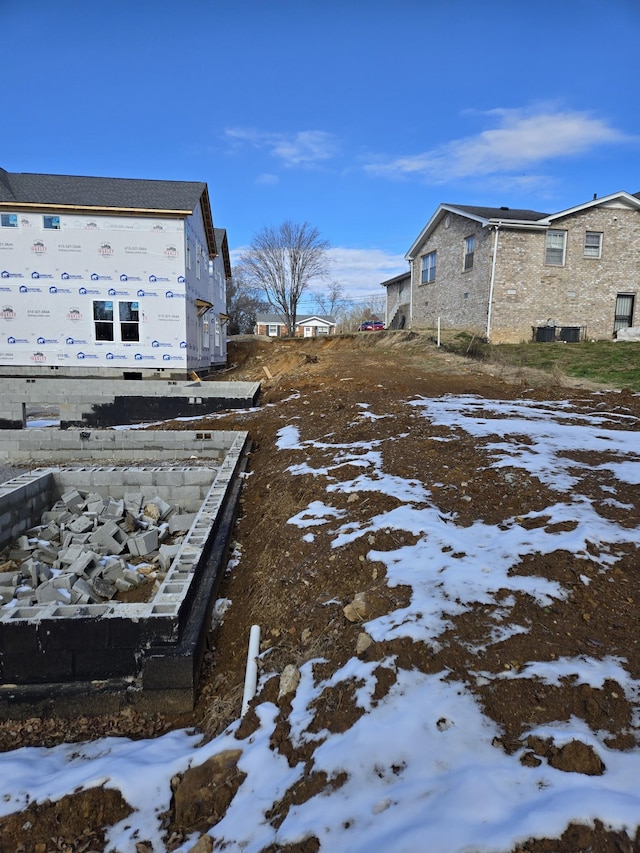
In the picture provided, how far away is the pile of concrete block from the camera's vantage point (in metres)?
4.80

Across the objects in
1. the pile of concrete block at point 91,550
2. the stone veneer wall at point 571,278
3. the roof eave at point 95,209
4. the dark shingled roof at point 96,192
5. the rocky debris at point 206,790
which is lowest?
the pile of concrete block at point 91,550

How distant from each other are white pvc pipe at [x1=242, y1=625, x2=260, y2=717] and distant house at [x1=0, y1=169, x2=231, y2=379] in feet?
51.9

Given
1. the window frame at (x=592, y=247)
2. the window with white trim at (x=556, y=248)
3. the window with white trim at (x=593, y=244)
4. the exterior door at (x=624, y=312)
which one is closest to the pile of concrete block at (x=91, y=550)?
the window with white trim at (x=556, y=248)

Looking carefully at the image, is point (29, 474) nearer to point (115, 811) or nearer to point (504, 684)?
point (115, 811)

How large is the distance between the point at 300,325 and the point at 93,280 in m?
49.0

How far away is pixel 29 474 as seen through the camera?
Answer: 267 inches

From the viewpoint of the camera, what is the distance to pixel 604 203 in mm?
19875

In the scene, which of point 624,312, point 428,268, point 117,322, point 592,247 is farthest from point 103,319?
point 624,312

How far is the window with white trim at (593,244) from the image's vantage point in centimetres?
2003

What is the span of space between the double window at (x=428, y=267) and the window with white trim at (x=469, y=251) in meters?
3.09

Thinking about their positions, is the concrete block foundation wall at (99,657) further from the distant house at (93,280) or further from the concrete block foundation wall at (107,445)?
the distant house at (93,280)

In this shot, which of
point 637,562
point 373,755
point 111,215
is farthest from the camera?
point 111,215

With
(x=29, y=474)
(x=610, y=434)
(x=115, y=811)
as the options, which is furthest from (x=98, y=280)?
(x=115, y=811)

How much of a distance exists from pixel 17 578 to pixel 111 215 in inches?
614
